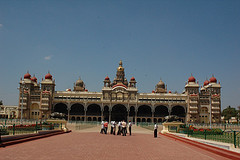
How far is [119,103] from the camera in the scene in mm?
69188

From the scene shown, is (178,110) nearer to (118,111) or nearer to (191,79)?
(191,79)

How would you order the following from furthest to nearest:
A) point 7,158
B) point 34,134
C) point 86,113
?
1. point 86,113
2. point 34,134
3. point 7,158

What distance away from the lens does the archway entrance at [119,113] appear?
72.9 meters

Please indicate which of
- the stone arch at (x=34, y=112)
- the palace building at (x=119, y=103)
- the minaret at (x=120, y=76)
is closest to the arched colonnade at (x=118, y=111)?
the palace building at (x=119, y=103)

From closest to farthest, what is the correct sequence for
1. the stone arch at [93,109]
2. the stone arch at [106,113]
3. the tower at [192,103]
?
the tower at [192,103], the stone arch at [106,113], the stone arch at [93,109]

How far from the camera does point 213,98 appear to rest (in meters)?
69.2

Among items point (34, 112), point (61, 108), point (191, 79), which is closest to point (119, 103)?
point (61, 108)

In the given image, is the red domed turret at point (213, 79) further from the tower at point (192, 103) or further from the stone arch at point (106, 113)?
the stone arch at point (106, 113)

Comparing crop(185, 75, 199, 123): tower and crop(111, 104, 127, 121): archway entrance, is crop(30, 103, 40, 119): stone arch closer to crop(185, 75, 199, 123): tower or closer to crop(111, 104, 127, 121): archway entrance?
crop(111, 104, 127, 121): archway entrance

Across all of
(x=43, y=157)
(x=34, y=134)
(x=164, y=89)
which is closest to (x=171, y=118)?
→ (x=34, y=134)

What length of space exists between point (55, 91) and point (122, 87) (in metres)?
18.8

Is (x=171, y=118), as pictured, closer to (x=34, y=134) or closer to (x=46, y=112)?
(x=34, y=134)

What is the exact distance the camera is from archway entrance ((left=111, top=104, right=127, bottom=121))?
72.9 metres

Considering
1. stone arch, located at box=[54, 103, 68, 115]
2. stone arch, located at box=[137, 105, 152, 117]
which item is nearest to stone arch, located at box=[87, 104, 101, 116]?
stone arch, located at box=[54, 103, 68, 115]
